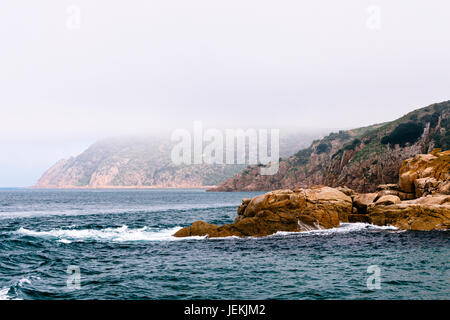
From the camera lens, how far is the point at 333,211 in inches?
1628

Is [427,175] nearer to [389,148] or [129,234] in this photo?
[129,234]

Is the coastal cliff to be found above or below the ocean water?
above

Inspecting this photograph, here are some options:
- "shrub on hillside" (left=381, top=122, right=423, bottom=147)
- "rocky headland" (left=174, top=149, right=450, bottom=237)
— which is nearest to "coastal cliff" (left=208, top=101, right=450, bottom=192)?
"shrub on hillside" (left=381, top=122, right=423, bottom=147)

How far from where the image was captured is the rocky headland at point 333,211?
3672 cm

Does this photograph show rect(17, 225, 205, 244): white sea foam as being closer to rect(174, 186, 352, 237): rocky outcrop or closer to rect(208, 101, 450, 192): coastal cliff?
rect(174, 186, 352, 237): rocky outcrop

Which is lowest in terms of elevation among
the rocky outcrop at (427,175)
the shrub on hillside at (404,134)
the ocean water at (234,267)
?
the ocean water at (234,267)

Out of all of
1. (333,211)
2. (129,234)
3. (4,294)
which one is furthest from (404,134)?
(4,294)

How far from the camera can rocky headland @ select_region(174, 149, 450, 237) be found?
36719 mm

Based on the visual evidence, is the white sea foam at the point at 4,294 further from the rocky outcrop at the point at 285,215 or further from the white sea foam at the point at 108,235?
the rocky outcrop at the point at 285,215

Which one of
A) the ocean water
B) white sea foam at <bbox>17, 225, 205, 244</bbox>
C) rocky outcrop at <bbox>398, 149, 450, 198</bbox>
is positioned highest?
rocky outcrop at <bbox>398, 149, 450, 198</bbox>

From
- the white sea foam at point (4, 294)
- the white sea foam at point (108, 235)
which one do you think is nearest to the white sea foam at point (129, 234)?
the white sea foam at point (108, 235)
